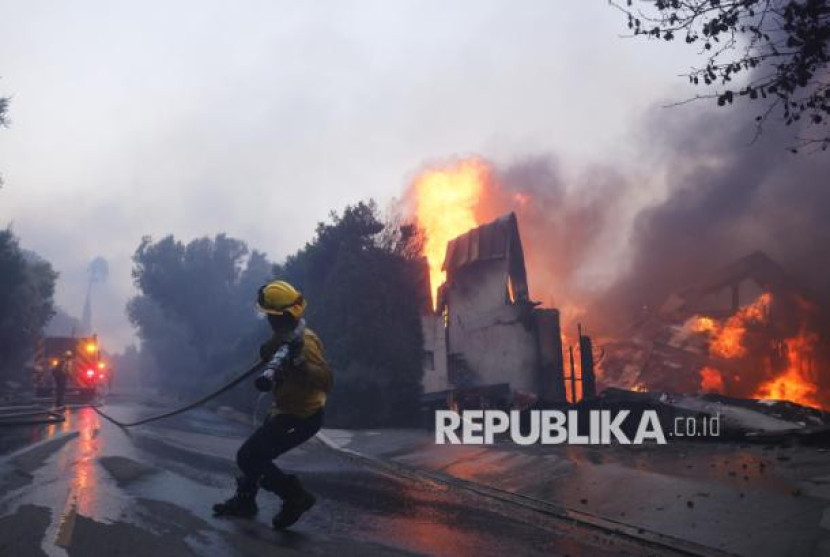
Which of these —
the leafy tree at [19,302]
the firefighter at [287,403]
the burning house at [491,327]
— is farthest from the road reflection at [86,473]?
the leafy tree at [19,302]

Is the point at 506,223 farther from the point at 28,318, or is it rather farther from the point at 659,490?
the point at 28,318

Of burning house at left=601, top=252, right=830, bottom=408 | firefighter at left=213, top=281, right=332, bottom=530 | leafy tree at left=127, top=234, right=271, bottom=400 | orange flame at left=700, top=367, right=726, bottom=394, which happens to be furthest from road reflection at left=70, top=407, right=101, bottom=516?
leafy tree at left=127, top=234, right=271, bottom=400

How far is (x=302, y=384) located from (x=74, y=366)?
2435 cm

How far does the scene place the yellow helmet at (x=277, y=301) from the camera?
518cm

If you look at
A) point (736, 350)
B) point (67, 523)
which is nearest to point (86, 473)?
point (67, 523)

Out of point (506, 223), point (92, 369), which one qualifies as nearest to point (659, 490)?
point (506, 223)

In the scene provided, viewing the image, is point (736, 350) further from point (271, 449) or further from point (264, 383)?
point (264, 383)

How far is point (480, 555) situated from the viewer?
479 centimetres

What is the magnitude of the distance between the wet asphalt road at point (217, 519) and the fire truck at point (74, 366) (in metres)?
17.6

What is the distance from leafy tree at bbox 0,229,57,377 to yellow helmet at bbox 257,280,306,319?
28.9 metres

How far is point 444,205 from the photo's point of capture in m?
29.7

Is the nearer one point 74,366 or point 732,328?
point 732,328

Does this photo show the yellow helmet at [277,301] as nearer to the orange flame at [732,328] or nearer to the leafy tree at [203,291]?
the orange flame at [732,328]

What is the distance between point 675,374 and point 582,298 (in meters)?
9.69
